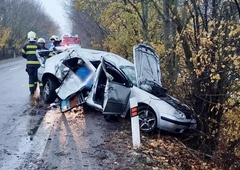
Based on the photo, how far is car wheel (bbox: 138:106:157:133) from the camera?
25.6ft

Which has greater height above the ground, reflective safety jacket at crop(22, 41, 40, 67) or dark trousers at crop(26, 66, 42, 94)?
reflective safety jacket at crop(22, 41, 40, 67)

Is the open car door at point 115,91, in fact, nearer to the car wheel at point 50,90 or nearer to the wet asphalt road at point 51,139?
the wet asphalt road at point 51,139

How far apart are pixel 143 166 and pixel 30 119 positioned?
3.95m

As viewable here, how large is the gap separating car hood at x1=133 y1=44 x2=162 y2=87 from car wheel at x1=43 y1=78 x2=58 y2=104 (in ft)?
9.39

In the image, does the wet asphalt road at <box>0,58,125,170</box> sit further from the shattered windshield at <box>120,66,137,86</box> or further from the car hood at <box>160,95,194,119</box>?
the car hood at <box>160,95,194,119</box>

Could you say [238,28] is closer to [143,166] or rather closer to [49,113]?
[143,166]

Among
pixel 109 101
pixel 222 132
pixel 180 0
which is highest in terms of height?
pixel 180 0

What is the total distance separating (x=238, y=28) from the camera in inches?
270

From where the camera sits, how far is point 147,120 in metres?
7.89

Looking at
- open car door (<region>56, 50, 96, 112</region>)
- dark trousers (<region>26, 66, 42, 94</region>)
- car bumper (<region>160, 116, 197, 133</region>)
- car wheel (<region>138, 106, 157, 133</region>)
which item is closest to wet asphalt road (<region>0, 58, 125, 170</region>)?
open car door (<region>56, 50, 96, 112</region>)

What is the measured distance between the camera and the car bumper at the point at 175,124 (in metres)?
7.62

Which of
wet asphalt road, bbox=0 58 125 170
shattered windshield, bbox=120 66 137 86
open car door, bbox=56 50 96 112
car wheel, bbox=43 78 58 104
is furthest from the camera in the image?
car wheel, bbox=43 78 58 104

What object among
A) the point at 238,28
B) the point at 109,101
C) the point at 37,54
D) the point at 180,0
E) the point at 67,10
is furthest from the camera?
the point at 67,10

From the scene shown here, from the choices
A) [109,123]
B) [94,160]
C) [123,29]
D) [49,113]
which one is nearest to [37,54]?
[49,113]
